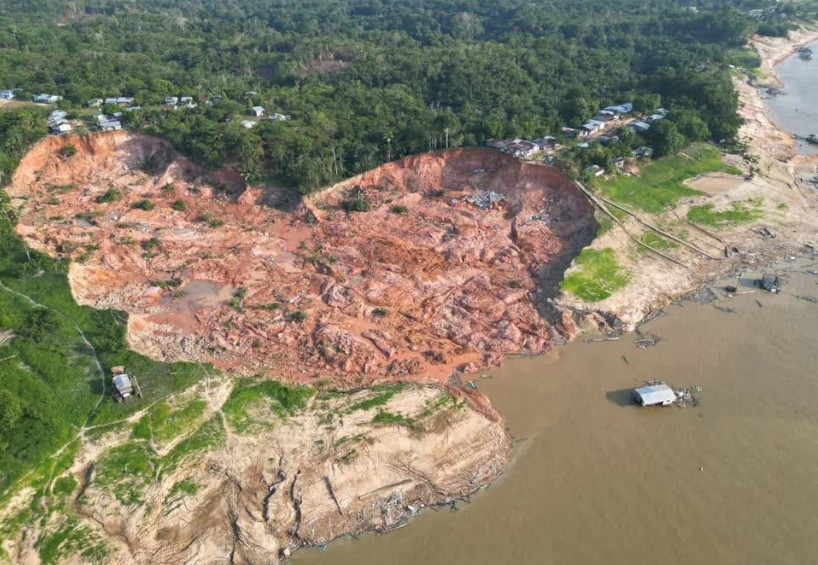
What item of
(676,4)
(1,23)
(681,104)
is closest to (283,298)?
(681,104)

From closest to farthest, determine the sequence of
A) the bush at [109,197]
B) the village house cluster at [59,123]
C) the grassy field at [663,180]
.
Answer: the grassy field at [663,180]
the bush at [109,197]
the village house cluster at [59,123]

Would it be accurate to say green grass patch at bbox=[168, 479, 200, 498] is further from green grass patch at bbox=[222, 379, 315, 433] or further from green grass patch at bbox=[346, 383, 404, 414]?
green grass patch at bbox=[346, 383, 404, 414]

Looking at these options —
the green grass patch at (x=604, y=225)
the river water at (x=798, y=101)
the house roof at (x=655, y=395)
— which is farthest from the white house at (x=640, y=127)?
the house roof at (x=655, y=395)

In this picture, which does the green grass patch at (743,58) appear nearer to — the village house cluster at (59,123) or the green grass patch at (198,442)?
the village house cluster at (59,123)

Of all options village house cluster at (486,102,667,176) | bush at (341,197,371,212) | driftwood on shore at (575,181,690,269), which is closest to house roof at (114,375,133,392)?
bush at (341,197,371,212)

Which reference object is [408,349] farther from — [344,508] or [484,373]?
[344,508]
